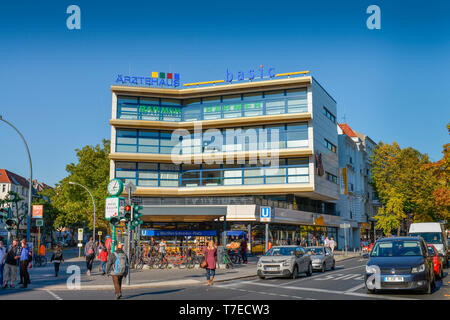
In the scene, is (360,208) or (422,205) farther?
(360,208)

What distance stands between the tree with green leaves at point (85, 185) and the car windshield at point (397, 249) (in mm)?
49505

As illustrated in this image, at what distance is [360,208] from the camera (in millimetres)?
74812

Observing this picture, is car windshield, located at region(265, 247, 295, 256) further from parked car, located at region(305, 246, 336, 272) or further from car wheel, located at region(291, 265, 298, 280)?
parked car, located at region(305, 246, 336, 272)

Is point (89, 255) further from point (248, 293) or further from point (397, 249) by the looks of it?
point (397, 249)

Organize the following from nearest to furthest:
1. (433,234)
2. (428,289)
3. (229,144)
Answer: (428,289) → (433,234) → (229,144)

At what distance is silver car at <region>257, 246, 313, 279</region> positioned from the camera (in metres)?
20.9

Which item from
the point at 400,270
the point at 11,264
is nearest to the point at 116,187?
the point at 11,264

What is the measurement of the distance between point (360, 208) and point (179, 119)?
116 ft

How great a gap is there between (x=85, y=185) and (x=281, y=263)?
48.8 m

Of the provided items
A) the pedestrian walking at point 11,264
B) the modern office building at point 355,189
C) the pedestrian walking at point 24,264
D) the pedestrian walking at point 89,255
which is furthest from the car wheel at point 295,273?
the modern office building at point 355,189

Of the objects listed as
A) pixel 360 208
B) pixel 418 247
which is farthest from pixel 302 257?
pixel 360 208

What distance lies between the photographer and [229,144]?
51.6m

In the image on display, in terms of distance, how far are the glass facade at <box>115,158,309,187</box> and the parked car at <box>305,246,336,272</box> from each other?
21.9 metres
